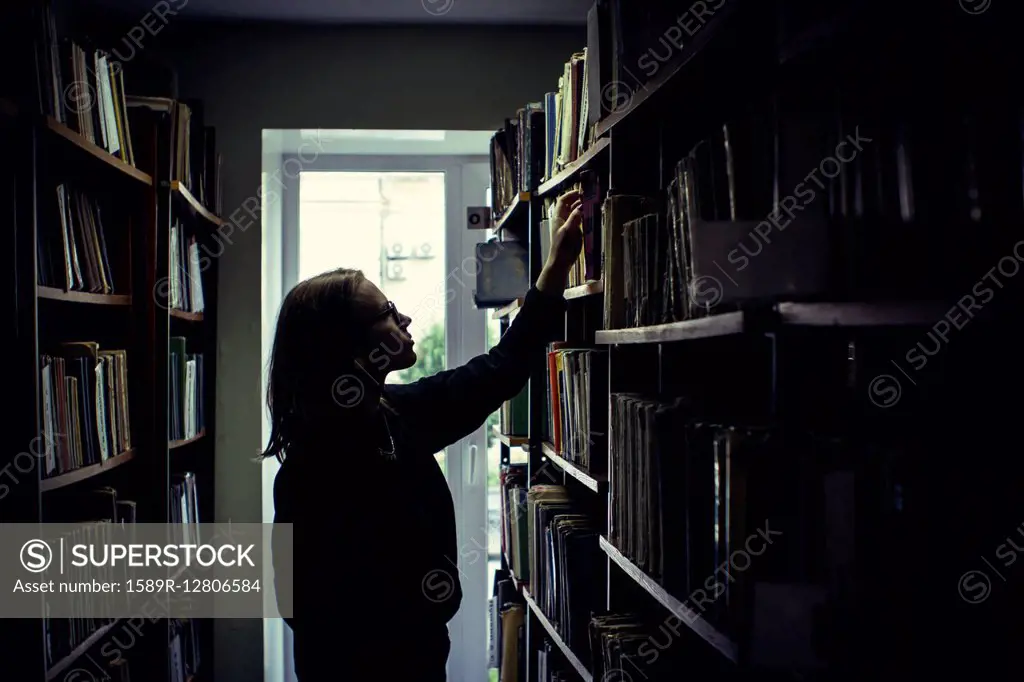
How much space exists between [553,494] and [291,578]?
0.81m

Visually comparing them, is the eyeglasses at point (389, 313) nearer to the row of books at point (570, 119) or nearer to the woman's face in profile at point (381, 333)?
the woman's face in profile at point (381, 333)

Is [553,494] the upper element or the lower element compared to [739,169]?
lower

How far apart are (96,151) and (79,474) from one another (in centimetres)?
75

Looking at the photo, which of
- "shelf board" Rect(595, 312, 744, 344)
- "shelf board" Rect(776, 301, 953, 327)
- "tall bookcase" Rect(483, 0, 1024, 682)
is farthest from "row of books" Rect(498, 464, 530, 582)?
"shelf board" Rect(776, 301, 953, 327)

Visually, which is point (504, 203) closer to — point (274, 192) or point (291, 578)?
point (274, 192)

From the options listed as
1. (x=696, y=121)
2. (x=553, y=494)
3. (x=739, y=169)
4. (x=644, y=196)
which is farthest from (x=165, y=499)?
(x=739, y=169)

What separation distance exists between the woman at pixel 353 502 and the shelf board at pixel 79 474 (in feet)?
1.48

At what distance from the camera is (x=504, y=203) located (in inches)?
109

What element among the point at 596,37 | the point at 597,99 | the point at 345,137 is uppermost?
the point at 345,137

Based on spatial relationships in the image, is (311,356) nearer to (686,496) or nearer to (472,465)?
(686,496)

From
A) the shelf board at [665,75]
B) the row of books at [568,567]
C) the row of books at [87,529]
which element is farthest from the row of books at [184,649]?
the shelf board at [665,75]

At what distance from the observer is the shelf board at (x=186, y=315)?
2477 millimetres

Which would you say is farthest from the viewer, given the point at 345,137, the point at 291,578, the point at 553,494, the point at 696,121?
the point at 345,137

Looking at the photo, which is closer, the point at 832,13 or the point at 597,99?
the point at 832,13
